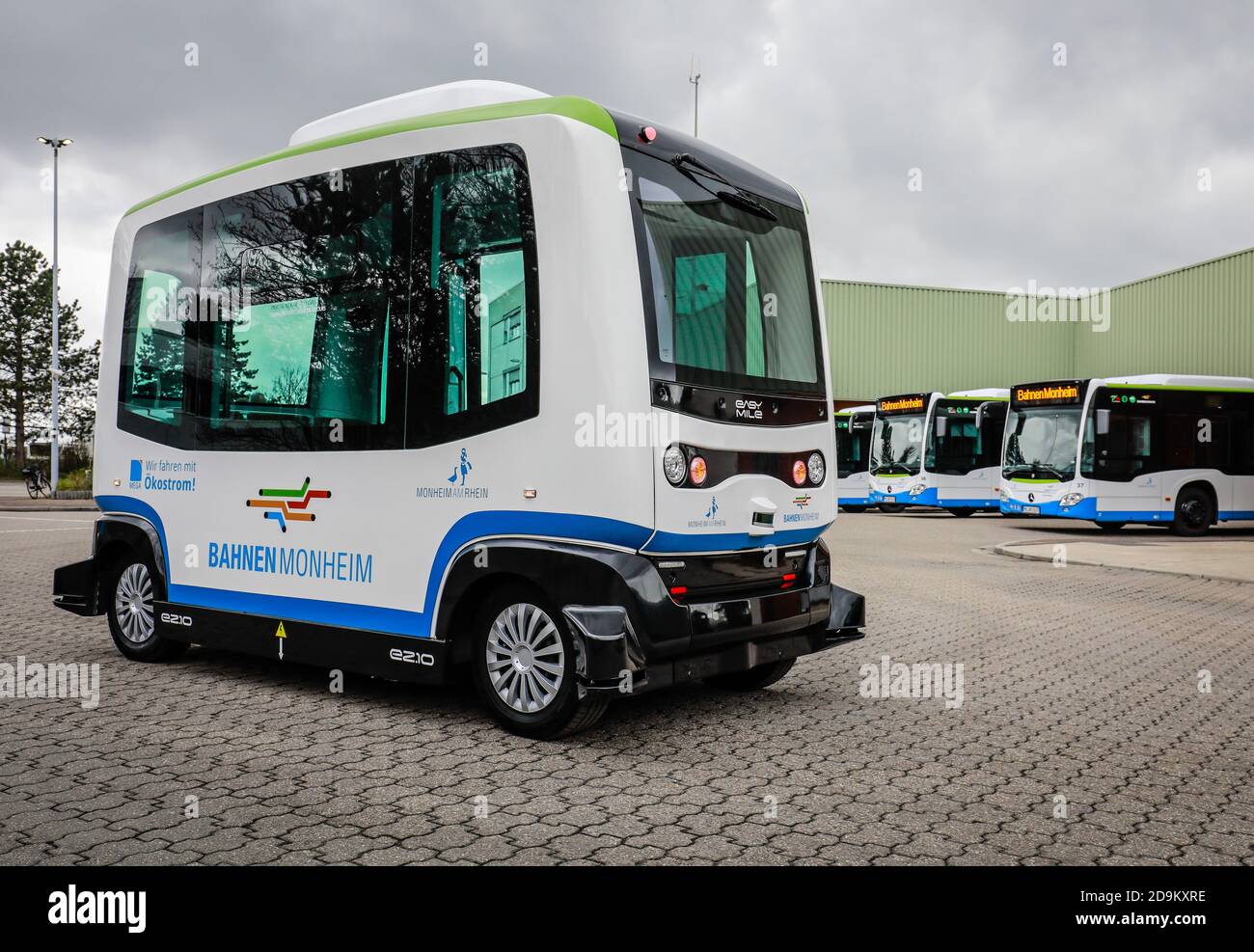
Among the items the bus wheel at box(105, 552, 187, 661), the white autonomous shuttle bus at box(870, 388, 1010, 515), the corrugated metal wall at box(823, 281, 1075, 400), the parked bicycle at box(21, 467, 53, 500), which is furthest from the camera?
the corrugated metal wall at box(823, 281, 1075, 400)

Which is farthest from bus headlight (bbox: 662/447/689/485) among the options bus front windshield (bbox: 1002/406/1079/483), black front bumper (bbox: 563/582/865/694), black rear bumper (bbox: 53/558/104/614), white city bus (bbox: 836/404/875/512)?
white city bus (bbox: 836/404/875/512)

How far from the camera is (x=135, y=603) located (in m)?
7.33

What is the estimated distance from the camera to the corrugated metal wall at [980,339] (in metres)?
44.2

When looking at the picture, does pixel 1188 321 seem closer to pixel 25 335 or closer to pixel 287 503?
pixel 287 503

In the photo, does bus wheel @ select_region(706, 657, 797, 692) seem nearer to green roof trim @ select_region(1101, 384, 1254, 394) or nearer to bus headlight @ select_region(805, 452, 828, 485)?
bus headlight @ select_region(805, 452, 828, 485)

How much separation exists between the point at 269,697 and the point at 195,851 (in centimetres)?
257

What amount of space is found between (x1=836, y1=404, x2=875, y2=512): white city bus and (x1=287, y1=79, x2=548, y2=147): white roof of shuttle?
1104 inches

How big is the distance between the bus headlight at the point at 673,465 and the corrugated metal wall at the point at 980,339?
4307cm

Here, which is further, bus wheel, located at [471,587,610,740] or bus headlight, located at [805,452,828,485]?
bus headlight, located at [805,452,828,485]

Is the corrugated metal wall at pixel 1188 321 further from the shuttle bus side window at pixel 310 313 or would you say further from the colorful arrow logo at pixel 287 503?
the colorful arrow logo at pixel 287 503

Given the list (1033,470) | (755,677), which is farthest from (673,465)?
(1033,470)

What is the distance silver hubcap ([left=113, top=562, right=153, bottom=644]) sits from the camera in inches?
285
